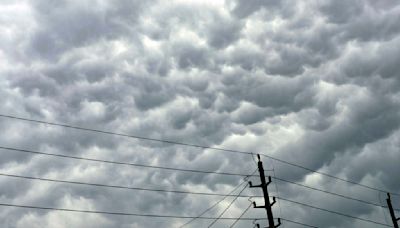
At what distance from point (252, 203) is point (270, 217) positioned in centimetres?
195

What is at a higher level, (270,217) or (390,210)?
→ (390,210)

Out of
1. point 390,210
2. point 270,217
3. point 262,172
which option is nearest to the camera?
point 270,217

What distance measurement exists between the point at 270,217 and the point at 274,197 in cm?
207

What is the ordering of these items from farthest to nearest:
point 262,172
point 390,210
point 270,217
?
point 390,210
point 262,172
point 270,217

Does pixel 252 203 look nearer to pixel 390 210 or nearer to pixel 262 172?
pixel 262 172

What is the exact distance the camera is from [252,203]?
37.9 meters

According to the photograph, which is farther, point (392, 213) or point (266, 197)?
point (392, 213)

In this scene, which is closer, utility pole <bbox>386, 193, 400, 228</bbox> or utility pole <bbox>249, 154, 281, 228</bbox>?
utility pole <bbox>249, 154, 281, 228</bbox>

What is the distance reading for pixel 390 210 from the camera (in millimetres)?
57250

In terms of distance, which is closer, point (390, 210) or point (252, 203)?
point (252, 203)

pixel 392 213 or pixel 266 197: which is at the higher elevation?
pixel 392 213

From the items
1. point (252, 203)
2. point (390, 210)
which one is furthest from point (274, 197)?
point (390, 210)

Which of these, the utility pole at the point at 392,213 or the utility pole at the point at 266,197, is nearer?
the utility pole at the point at 266,197

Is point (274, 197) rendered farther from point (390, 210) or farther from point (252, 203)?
point (390, 210)
